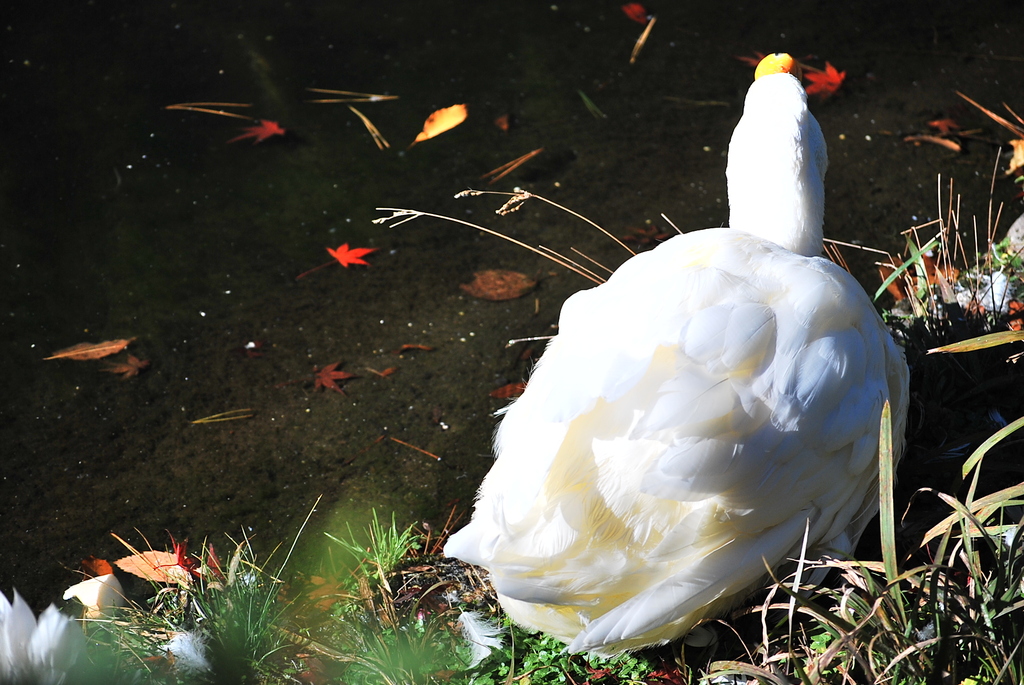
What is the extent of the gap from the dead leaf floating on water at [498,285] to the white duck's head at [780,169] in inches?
41.2

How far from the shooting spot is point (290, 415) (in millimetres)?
2641

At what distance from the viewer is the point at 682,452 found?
1.46 m

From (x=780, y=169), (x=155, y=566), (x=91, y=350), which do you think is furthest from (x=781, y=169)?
(x=91, y=350)

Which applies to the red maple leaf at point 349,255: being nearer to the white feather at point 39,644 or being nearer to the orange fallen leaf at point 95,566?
the orange fallen leaf at point 95,566

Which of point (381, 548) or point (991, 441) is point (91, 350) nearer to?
point (381, 548)

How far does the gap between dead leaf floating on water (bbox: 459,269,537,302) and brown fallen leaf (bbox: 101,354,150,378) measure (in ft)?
3.79

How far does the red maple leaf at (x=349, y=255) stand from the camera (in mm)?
3109

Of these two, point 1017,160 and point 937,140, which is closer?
point 1017,160

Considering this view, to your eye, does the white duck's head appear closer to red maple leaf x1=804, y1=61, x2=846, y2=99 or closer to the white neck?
the white neck

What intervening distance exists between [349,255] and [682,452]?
1.99 metres

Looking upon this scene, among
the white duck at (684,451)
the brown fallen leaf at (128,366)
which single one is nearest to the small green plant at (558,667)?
the white duck at (684,451)

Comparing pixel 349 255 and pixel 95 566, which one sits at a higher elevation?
pixel 349 255

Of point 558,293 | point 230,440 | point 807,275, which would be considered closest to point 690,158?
point 558,293

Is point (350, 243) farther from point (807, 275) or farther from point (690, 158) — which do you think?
point (807, 275)
